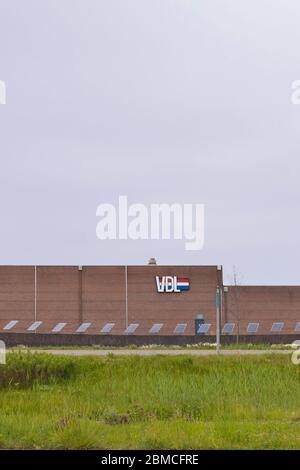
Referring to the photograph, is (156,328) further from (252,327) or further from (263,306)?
(263,306)

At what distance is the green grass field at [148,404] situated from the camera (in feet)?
34.9

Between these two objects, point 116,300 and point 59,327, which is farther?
point 116,300

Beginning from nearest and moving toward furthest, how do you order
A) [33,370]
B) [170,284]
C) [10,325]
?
[33,370], [10,325], [170,284]

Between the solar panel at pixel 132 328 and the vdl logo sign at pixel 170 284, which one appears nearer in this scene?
the solar panel at pixel 132 328

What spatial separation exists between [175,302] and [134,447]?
52578 millimetres

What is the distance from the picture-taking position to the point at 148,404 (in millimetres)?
14039

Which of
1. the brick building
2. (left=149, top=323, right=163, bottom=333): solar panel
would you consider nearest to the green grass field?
(left=149, top=323, right=163, bottom=333): solar panel

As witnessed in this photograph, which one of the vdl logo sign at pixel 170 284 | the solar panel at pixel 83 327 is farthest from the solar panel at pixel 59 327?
the vdl logo sign at pixel 170 284

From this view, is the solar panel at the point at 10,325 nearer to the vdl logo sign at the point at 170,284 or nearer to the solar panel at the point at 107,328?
the solar panel at the point at 107,328

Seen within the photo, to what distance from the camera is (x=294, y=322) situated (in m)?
64.7

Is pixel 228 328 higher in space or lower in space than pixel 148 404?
lower

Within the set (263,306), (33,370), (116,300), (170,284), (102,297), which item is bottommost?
(263,306)

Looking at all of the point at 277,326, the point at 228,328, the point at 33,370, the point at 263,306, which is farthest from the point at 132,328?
the point at 33,370

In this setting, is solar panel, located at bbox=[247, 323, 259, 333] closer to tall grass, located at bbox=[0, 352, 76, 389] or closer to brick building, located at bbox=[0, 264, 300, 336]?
brick building, located at bbox=[0, 264, 300, 336]
